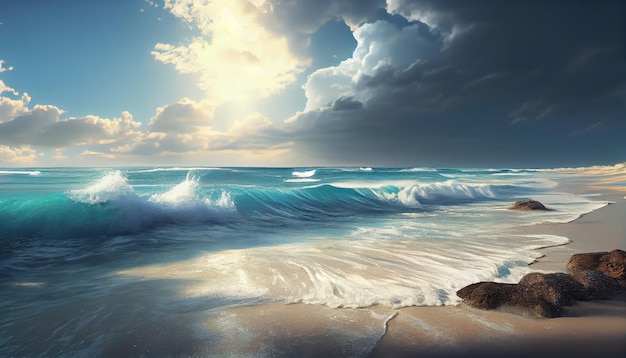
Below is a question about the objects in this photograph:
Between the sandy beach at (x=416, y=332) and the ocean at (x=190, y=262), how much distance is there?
0.81ft

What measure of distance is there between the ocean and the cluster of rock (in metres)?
0.35

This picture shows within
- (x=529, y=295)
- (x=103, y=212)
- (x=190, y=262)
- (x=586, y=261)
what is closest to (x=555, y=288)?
(x=529, y=295)

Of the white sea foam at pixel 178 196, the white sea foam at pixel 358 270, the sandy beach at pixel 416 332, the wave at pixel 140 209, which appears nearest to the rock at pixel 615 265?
the sandy beach at pixel 416 332

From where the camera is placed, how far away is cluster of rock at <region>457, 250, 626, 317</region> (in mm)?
3664

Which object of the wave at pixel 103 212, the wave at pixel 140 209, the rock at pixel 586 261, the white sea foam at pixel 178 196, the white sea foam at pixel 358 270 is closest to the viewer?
the white sea foam at pixel 358 270

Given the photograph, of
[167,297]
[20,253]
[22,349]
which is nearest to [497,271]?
[167,297]

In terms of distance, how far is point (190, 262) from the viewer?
6.17 meters

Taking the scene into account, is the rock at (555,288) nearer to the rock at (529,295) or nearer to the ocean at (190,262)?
the rock at (529,295)

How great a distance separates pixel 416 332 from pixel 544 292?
1742 millimetres

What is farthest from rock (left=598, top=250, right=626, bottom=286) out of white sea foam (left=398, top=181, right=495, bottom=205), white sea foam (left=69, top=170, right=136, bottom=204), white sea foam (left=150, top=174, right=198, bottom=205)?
white sea foam (left=398, top=181, right=495, bottom=205)

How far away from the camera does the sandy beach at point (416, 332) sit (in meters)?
2.92

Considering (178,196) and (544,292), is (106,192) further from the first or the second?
(544,292)

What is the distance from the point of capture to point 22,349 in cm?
315

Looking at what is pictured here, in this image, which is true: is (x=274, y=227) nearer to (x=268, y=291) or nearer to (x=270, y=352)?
(x=268, y=291)
